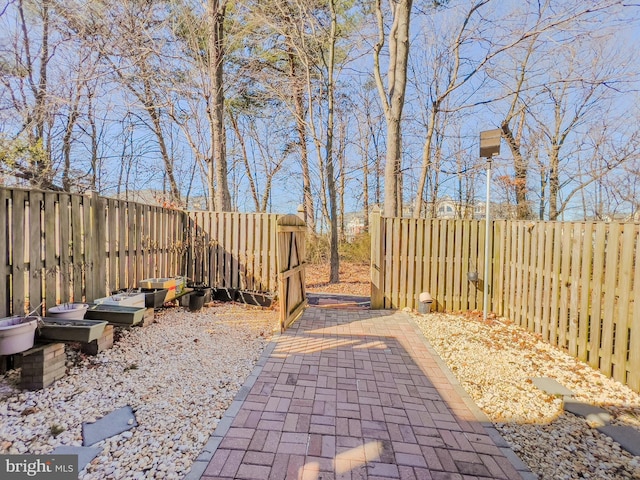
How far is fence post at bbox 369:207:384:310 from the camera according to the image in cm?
555

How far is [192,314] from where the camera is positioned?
5.07 metres

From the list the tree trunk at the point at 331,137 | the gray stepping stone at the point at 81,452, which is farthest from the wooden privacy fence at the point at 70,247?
the tree trunk at the point at 331,137

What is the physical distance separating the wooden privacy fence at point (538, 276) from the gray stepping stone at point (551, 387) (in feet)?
1.99

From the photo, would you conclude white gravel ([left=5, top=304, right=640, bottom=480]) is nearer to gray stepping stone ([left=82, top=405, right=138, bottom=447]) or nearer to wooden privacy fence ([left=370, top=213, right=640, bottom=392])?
gray stepping stone ([left=82, top=405, right=138, bottom=447])

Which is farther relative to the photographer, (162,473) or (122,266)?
(122,266)

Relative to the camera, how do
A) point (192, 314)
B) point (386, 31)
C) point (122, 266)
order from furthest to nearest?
point (386, 31) → point (192, 314) → point (122, 266)

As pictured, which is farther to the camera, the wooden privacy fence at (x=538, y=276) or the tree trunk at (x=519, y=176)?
the tree trunk at (x=519, y=176)

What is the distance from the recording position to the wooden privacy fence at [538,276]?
2920 millimetres

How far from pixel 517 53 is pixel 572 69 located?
151cm

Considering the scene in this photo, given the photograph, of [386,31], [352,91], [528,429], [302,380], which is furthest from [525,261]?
[352,91]

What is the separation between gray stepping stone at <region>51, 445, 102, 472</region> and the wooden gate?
2.52 meters

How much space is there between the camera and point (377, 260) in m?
5.57

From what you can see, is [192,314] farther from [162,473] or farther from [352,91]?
[352,91]

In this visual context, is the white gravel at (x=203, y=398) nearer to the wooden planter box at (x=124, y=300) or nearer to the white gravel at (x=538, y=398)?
the white gravel at (x=538, y=398)
